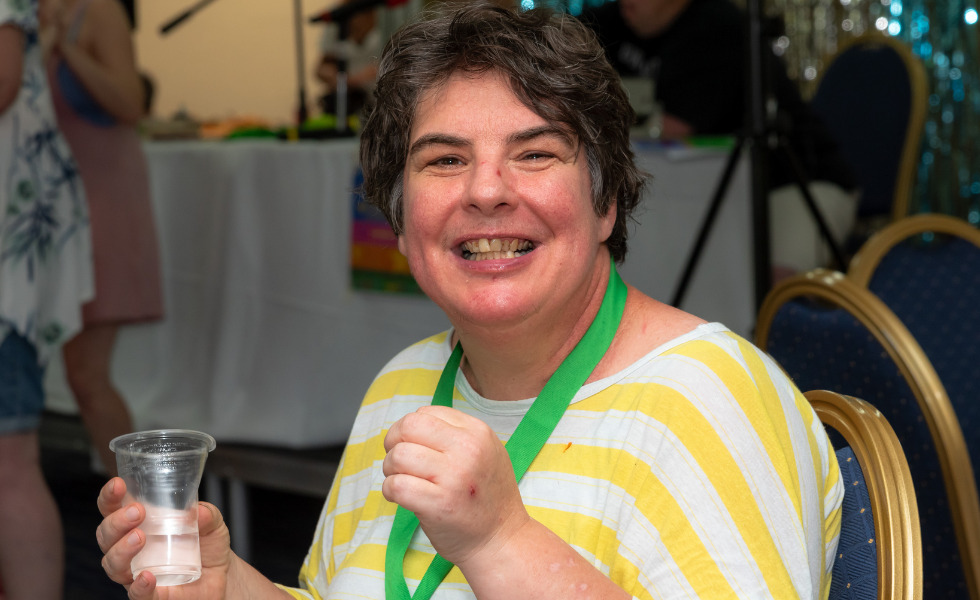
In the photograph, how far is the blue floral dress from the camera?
2.03 m

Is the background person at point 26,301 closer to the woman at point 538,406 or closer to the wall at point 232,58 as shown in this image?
the woman at point 538,406

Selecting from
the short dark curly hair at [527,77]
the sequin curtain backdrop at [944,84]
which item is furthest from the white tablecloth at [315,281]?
the sequin curtain backdrop at [944,84]

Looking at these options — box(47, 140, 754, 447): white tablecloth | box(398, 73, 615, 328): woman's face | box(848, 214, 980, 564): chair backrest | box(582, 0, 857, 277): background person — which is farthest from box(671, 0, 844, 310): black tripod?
box(398, 73, 615, 328): woman's face

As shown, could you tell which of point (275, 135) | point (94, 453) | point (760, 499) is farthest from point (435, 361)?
point (94, 453)

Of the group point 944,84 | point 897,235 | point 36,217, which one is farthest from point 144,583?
point 944,84

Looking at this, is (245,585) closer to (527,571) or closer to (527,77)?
(527,571)

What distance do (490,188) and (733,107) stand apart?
7.40 feet

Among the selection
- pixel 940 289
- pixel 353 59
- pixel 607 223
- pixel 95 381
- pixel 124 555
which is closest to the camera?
pixel 124 555

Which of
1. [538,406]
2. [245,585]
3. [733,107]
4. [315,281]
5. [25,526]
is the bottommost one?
[25,526]

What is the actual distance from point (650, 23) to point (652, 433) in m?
2.63

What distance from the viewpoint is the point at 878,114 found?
3777 mm

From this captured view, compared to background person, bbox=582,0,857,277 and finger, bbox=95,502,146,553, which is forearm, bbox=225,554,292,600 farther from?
background person, bbox=582,0,857,277

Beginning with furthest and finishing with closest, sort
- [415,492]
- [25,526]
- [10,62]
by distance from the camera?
[25,526]
[10,62]
[415,492]

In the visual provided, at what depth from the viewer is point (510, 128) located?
105 cm
